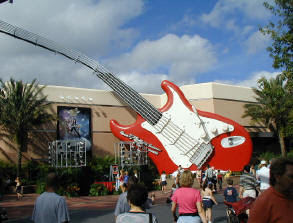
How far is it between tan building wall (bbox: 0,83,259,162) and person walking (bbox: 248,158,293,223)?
945 inches

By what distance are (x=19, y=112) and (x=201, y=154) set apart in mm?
13104

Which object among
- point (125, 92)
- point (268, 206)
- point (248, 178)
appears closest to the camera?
point (268, 206)

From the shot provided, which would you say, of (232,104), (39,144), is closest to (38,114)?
(39,144)

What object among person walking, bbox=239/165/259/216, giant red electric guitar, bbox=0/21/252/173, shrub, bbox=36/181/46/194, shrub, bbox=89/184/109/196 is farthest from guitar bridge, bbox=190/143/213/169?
person walking, bbox=239/165/259/216

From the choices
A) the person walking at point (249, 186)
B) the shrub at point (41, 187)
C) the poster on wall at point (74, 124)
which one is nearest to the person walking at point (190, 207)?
the person walking at point (249, 186)

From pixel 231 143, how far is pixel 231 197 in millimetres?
17306

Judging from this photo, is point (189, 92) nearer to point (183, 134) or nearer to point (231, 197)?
point (183, 134)

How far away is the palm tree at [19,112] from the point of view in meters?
22.7

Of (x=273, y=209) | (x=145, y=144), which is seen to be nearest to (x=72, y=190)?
(x=145, y=144)

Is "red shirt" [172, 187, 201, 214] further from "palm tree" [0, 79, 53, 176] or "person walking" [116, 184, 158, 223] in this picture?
"palm tree" [0, 79, 53, 176]

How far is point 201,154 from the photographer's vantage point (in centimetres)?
2444

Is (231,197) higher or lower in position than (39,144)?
lower

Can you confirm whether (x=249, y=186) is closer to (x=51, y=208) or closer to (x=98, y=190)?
(x=51, y=208)

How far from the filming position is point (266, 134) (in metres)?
32.1
